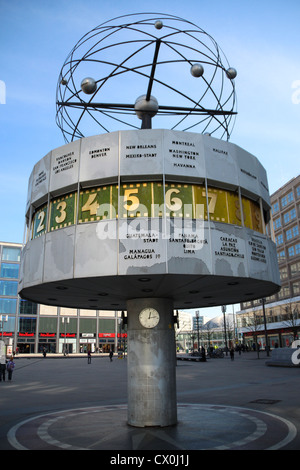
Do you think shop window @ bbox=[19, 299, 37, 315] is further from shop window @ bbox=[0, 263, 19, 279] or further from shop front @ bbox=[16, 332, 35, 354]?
shop window @ bbox=[0, 263, 19, 279]

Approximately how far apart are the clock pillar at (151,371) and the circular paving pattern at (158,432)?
439 mm

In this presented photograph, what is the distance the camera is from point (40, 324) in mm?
95625

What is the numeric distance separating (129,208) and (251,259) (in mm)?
4260

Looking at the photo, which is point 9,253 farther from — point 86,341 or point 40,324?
point 86,341

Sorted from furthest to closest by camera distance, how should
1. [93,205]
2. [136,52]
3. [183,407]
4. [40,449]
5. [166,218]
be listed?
[183,407] → [136,52] → [93,205] → [166,218] → [40,449]

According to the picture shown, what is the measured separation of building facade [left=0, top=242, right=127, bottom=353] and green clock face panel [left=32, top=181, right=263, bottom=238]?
82.2 m

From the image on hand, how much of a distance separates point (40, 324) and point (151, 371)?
3511 inches

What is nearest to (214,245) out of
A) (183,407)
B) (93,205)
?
(93,205)

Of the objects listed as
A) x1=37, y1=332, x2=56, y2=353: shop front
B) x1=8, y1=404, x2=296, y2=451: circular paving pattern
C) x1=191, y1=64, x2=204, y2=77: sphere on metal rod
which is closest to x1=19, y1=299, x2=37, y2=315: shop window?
x1=37, y1=332, x2=56, y2=353: shop front

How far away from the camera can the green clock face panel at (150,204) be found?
11.3m

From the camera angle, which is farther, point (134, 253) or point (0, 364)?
point (0, 364)

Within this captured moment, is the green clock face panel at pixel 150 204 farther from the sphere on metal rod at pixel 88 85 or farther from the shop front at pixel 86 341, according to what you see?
the shop front at pixel 86 341
